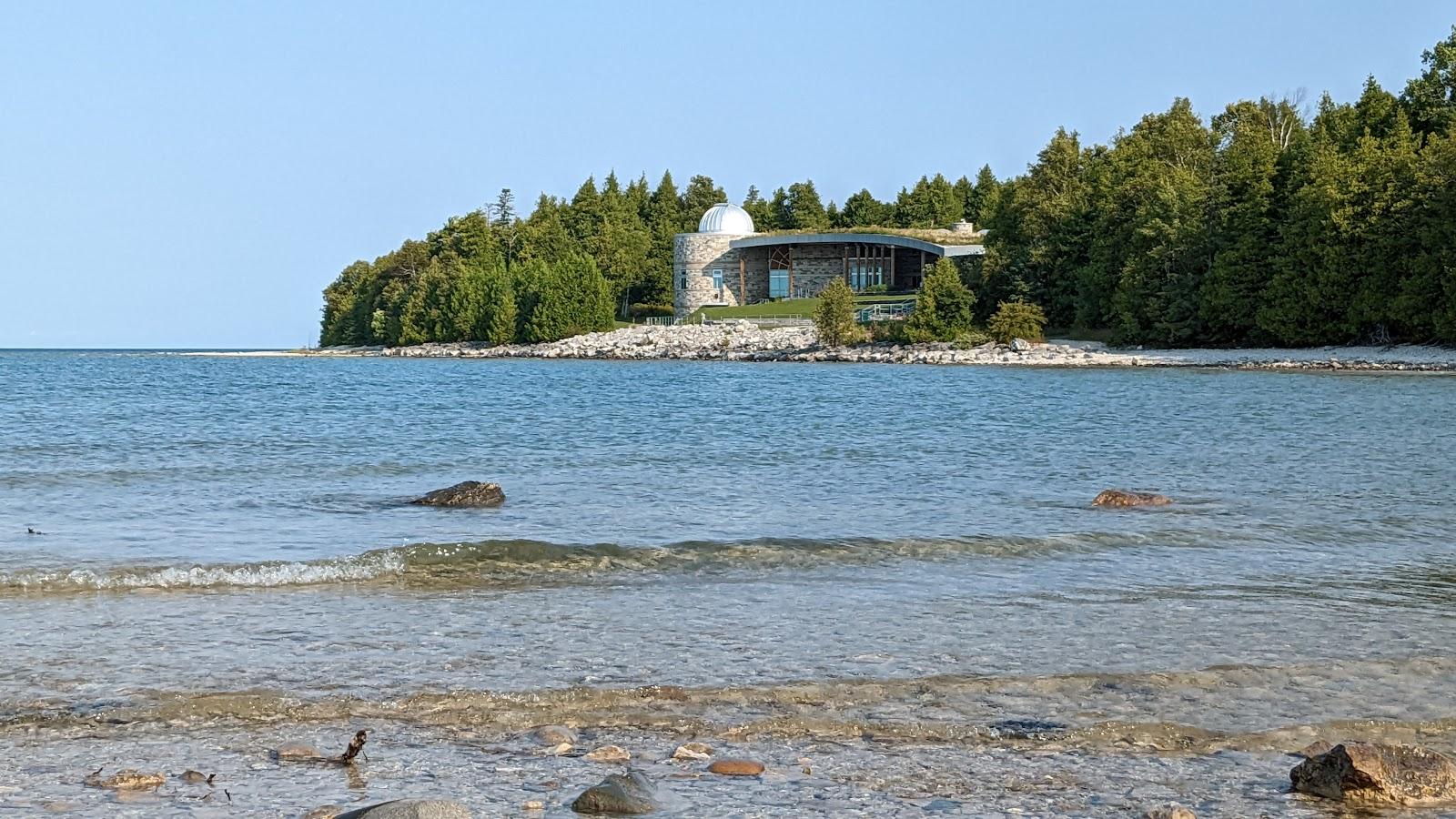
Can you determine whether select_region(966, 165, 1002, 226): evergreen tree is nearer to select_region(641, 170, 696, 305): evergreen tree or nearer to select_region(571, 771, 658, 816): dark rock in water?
select_region(641, 170, 696, 305): evergreen tree

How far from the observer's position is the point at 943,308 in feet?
218

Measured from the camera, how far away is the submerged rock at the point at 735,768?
5664 millimetres

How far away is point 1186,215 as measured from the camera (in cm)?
6069

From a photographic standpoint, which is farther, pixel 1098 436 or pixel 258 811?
pixel 1098 436

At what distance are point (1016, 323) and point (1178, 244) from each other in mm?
8114

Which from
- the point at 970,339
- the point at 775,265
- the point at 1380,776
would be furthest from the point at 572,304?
the point at 1380,776

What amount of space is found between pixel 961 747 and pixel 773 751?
0.87 metres

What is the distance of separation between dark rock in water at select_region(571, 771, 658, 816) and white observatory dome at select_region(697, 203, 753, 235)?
300 ft

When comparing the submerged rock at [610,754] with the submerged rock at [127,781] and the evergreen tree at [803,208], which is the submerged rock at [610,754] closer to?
the submerged rock at [127,781]

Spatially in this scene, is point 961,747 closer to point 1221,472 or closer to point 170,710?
point 170,710

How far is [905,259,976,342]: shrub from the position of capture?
217 ft

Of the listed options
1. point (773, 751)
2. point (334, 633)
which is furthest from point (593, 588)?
point (773, 751)

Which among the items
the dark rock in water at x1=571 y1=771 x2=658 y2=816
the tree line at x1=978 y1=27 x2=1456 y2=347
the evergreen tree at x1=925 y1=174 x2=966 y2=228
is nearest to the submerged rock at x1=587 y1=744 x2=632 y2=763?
the dark rock in water at x1=571 y1=771 x2=658 y2=816

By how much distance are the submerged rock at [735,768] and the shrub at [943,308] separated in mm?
61110
